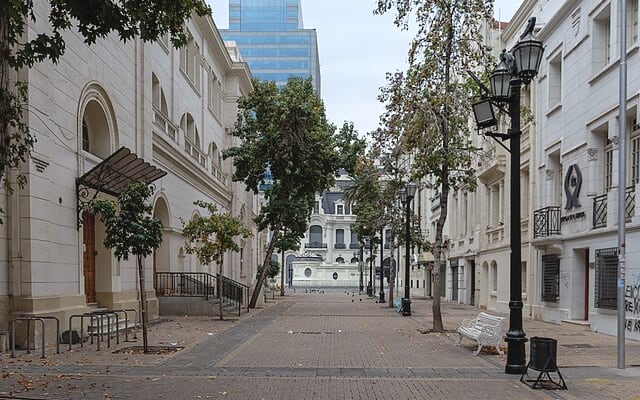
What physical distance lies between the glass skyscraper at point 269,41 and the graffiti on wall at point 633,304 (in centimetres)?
10120

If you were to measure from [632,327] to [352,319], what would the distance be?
36.9ft

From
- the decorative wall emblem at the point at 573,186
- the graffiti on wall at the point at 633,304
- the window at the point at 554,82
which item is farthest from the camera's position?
the window at the point at 554,82

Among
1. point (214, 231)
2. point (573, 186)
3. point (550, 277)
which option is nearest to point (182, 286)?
point (214, 231)

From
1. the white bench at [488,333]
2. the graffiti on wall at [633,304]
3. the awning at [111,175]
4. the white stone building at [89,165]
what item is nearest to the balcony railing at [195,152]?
the white stone building at [89,165]

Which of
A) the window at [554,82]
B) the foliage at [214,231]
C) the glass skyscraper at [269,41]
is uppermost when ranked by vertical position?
the glass skyscraper at [269,41]

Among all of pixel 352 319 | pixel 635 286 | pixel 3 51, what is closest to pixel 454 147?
pixel 635 286

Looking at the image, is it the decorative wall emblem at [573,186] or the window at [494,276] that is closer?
the decorative wall emblem at [573,186]

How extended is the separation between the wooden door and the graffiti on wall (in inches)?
565

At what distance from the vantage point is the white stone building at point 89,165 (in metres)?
14.3

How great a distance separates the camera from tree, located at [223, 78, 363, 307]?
30234mm

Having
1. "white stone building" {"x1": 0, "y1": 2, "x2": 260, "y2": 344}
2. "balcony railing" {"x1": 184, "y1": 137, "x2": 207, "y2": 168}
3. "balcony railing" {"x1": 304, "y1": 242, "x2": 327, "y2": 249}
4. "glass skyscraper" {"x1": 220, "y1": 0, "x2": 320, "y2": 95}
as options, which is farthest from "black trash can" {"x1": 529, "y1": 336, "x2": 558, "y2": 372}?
"glass skyscraper" {"x1": 220, "y1": 0, "x2": 320, "y2": 95}

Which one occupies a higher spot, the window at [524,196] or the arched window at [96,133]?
the arched window at [96,133]

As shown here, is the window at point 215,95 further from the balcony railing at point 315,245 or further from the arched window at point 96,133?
the balcony railing at point 315,245

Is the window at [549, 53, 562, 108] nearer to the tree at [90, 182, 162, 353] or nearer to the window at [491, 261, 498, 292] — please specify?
the window at [491, 261, 498, 292]
